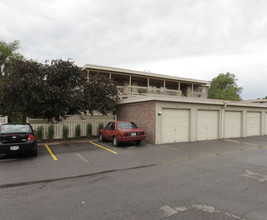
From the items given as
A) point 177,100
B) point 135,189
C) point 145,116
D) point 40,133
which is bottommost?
point 135,189

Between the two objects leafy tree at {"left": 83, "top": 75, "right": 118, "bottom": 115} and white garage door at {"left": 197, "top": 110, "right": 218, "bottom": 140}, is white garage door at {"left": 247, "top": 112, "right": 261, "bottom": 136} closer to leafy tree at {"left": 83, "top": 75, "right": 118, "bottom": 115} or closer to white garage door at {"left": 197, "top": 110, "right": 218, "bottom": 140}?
white garage door at {"left": 197, "top": 110, "right": 218, "bottom": 140}

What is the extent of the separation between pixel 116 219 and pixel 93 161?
457 cm

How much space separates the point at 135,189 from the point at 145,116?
8.14 m

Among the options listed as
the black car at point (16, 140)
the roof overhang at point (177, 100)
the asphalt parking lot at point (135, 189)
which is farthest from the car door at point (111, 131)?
the black car at point (16, 140)

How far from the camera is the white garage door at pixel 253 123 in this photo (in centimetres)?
1678

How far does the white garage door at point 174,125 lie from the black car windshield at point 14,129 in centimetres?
762

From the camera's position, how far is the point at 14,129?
325 inches

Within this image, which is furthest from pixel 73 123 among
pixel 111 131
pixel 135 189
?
pixel 135 189

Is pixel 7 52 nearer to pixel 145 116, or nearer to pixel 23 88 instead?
pixel 23 88

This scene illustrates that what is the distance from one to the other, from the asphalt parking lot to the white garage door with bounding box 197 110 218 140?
6.16 metres

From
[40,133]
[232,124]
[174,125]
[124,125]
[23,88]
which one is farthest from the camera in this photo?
[232,124]

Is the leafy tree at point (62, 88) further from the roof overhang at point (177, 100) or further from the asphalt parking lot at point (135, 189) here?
the asphalt parking lot at point (135, 189)

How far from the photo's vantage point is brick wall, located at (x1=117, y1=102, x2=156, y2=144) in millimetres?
11742

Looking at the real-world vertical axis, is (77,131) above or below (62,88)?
below
